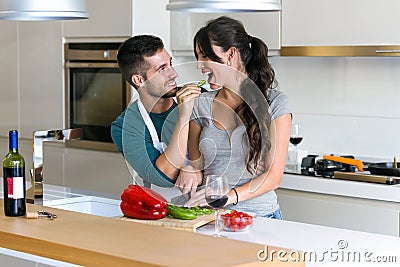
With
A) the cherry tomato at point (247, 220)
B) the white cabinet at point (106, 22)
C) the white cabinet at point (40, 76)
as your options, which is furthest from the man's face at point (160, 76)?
the white cabinet at point (40, 76)

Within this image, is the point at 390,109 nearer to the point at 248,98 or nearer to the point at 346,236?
the point at 248,98

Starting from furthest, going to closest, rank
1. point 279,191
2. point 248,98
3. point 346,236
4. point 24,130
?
point 24,130, point 279,191, point 248,98, point 346,236

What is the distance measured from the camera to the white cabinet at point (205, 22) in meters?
4.28

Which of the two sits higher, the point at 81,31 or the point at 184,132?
the point at 81,31

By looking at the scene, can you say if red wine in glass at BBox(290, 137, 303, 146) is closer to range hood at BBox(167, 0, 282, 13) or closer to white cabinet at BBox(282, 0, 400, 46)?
white cabinet at BBox(282, 0, 400, 46)

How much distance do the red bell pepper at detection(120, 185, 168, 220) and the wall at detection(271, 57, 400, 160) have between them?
195cm

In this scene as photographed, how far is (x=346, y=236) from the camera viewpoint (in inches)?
96.3

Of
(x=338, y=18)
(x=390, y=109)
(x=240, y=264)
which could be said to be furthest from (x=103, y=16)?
(x=240, y=264)

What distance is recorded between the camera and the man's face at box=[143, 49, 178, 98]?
297 centimetres

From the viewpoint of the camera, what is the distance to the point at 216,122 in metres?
3.03

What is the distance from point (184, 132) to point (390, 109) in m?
1.68

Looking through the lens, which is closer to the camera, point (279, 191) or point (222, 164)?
point (222, 164)

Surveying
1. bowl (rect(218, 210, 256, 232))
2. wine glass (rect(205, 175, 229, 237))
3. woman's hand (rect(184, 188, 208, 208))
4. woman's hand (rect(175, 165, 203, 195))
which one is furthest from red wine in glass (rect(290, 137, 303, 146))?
wine glass (rect(205, 175, 229, 237))

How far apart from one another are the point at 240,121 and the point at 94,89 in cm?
202
